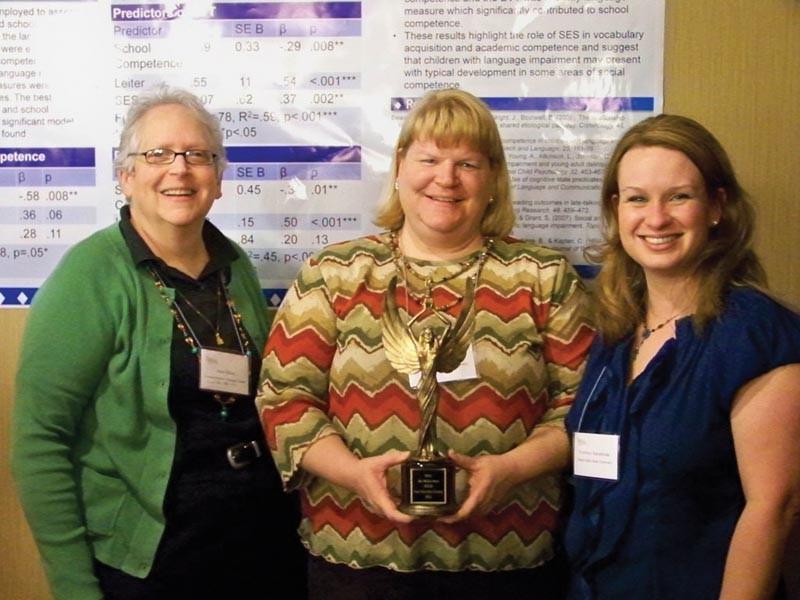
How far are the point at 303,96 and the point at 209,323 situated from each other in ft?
2.40

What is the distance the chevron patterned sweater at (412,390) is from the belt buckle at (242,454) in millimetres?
125

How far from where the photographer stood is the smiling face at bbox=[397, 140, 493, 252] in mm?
1743

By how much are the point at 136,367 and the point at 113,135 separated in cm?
85

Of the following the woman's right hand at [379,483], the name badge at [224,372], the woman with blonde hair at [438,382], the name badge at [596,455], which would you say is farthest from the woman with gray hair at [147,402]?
the name badge at [596,455]

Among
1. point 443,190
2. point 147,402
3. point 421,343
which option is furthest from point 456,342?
point 147,402

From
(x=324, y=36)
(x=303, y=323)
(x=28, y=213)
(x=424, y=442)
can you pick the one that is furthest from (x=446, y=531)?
(x=28, y=213)

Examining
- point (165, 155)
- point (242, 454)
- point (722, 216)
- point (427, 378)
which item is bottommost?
point (242, 454)

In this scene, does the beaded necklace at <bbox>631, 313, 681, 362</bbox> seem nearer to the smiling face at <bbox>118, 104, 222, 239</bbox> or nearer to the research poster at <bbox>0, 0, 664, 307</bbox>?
the research poster at <bbox>0, 0, 664, 307</bbox>

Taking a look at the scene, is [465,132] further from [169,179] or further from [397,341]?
[169,179]

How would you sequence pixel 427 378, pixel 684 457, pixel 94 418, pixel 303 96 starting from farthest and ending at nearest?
pixel 303 96
pixel 94 418
pixel 427 378
pixel 684 457

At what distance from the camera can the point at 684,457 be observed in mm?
1487

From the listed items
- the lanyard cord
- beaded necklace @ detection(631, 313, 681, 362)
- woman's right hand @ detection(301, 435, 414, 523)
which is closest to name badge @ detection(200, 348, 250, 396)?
woman's right hand @ detection(301, 435, 414, 523)

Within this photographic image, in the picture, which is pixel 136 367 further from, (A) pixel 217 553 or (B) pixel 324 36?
(B) pixel 324 36

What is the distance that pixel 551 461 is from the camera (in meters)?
1.68
